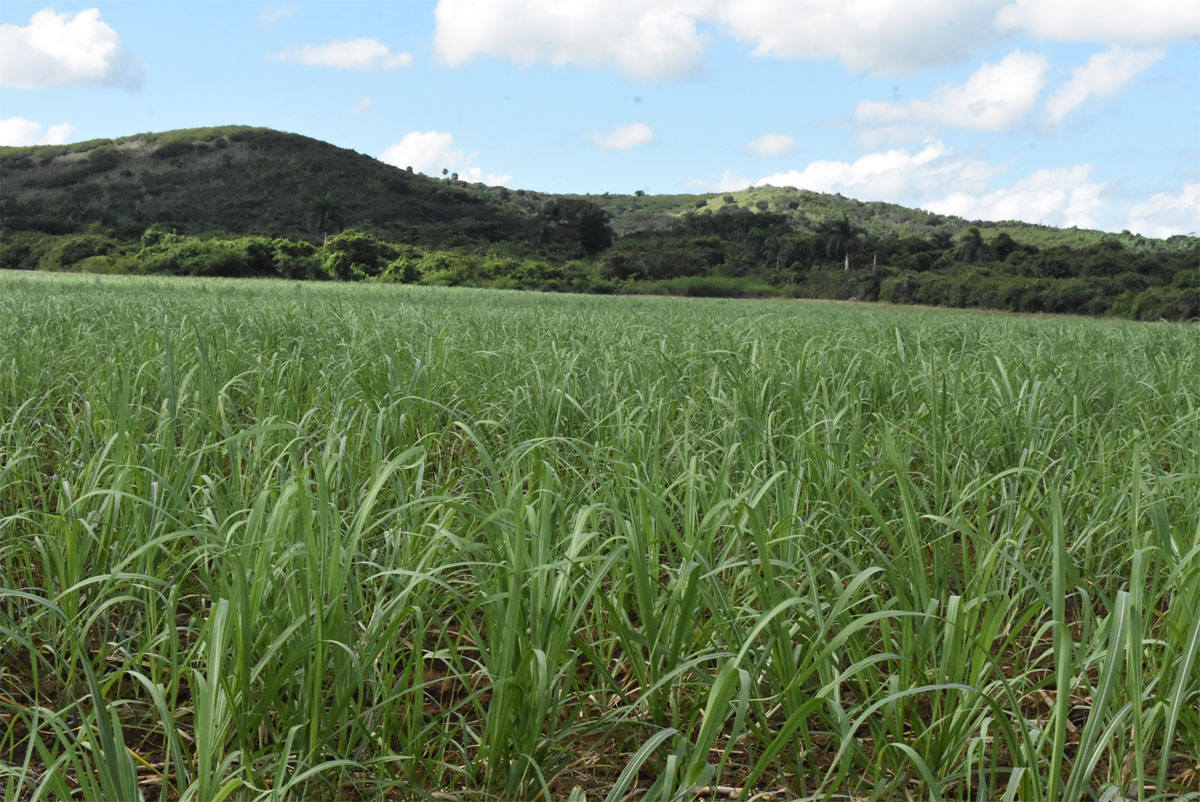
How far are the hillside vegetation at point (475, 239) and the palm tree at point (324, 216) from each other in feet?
0.76

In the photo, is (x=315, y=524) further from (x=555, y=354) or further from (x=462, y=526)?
(x=555, y=354)

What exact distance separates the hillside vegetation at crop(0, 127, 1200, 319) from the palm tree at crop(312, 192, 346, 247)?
0.76 feet

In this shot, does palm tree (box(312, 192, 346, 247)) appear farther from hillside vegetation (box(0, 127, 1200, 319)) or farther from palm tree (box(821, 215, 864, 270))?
palm tree (box(821, 215, 864, 270))

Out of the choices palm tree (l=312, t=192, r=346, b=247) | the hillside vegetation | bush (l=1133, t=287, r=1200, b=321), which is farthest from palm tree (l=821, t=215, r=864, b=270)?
palm tree (l=312, t=192, r=346, b=247)

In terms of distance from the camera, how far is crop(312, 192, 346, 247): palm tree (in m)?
60.3

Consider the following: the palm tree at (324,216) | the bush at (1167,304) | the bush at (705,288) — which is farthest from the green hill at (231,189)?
the bush at (1167,304)

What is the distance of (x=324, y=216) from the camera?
60562 mm

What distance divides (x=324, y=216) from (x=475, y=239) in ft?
40.4

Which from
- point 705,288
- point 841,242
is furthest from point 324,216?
point 841,242

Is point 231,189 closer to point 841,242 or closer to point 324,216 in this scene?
point 324,216

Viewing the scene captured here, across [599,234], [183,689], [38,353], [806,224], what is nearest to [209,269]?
[599,234]

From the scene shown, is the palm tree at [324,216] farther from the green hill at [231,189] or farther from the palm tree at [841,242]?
the palm tree at [841,242]

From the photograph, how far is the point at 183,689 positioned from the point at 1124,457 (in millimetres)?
2771

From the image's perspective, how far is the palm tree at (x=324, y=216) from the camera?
60.3 m
